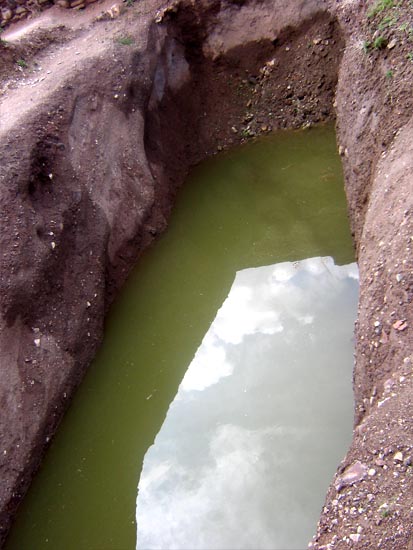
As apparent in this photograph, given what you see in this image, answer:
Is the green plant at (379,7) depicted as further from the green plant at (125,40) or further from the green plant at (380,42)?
the green plant at (125,40)

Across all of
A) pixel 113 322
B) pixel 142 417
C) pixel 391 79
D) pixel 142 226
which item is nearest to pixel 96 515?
pixel 142 417

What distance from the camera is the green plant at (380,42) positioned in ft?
24.5

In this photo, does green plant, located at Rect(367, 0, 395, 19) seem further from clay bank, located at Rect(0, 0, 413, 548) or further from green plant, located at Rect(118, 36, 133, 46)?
green plant, located at Rect(118, 36, 133, 46)

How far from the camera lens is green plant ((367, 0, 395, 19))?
770 centimetres

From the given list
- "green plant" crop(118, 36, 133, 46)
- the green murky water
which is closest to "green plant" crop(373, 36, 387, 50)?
the green murky water

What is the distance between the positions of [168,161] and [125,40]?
1.99 metres

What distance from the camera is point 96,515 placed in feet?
19.0

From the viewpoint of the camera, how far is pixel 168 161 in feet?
31.9

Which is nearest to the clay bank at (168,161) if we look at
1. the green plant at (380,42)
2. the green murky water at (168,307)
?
the green plant at (380,42)

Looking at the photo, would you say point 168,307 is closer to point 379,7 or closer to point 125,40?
point 125,40

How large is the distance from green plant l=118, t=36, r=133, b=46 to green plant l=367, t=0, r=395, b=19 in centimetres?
365

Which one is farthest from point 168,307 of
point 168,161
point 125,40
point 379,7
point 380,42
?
point 379,7

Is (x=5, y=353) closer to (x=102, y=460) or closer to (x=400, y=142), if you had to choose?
(x=102, y=460)

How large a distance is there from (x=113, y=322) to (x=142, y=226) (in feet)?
5.53
